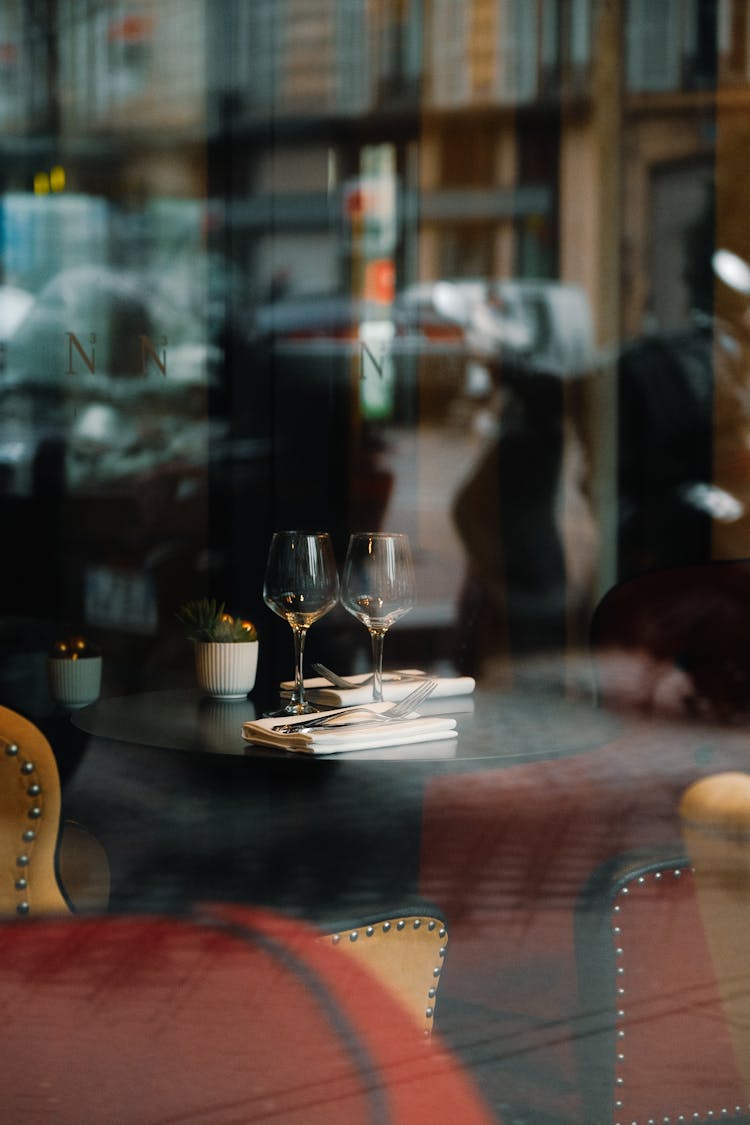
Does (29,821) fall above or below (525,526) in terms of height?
above

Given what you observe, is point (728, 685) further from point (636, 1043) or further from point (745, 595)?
point (636, 1043)

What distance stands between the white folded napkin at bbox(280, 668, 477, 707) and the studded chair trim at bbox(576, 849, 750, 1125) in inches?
10.6

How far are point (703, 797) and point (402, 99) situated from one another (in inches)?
78.3

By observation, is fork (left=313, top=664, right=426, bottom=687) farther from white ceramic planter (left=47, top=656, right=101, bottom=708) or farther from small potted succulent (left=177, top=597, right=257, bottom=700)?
white ceramic planter (left=47, top=656, right=101, bottom=708)

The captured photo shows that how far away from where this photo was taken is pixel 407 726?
1.38 metres

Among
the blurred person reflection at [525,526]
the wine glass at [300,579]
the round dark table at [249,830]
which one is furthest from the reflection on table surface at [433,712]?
the blurred person reflection at [525,526]

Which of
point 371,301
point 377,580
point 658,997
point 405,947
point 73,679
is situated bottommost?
point 658,997

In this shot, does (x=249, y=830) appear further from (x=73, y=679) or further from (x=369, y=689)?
(x=369, y=689)

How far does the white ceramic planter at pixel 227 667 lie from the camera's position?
1.63 m

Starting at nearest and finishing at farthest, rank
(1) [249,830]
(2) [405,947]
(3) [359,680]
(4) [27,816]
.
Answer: (4) [27,816] → (2) [405,947] → (3) [359,680] → (1) [249,830]

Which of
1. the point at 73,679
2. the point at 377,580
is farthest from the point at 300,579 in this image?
the point at 73,679

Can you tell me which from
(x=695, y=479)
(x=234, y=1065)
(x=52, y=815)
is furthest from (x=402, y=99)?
(x=234, y=1065)

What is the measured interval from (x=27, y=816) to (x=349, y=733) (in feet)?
1.25

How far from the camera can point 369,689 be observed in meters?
1.54
